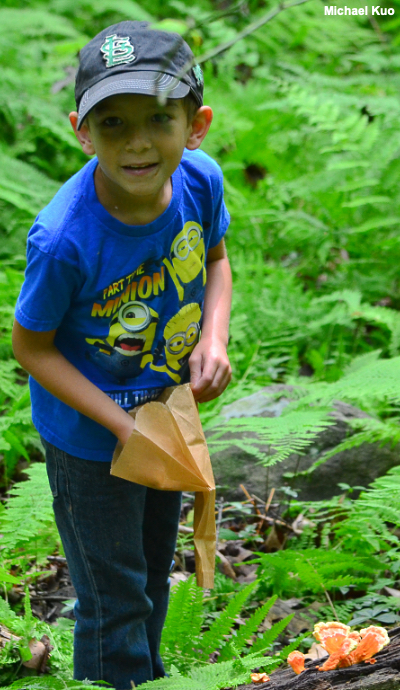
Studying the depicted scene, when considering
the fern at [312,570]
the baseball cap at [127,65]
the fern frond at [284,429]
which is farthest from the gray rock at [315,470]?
the baseball cap at [127,65]

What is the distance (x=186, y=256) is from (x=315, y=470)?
5.65 feet

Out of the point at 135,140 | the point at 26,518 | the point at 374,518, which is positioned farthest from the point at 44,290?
the point at 374,518

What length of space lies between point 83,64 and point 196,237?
565mm

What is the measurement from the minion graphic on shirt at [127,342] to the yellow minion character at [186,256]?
0.42 feet

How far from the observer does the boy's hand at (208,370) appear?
6.16ft

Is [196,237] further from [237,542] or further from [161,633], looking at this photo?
[237,542]

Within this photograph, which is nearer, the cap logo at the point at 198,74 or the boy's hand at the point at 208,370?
the cap logo at the point at 198,74

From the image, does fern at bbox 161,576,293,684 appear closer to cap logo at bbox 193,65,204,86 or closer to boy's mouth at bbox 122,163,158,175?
boy's mouth at bbox 122,163,158,175

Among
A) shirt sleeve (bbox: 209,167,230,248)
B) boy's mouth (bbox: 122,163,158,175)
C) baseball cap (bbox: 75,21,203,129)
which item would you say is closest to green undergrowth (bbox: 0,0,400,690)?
baseball cap (bbox: 75,21,203,129)

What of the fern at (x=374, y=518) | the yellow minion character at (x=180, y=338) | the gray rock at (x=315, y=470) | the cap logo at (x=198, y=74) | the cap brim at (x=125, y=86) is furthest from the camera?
the gray rock at (x=315, y=470)

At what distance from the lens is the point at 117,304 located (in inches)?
70.2

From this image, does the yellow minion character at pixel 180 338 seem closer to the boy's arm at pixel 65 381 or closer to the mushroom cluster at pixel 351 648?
the boy's arm at pixel 65 381

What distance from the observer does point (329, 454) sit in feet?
9.72

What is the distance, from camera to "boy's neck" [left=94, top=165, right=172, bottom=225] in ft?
5.65
